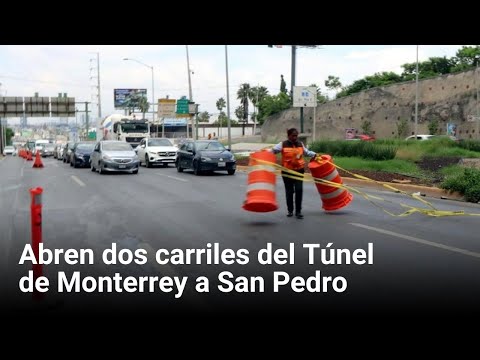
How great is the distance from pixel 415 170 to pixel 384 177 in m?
2.25

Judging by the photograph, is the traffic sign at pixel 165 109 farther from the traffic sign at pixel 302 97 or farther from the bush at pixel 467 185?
the bush at pixel 467 185

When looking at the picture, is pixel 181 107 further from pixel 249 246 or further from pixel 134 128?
pixel 249 246

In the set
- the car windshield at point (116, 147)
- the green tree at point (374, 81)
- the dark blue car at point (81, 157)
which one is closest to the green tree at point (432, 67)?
the green tree at point (374, 81)

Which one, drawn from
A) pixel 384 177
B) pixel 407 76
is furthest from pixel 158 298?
pixel 407 76

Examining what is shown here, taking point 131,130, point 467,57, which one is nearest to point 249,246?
point 131,130

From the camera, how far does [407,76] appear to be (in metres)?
85.9

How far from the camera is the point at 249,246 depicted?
9.96 meters

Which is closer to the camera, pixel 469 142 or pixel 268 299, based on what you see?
pixel 268 299

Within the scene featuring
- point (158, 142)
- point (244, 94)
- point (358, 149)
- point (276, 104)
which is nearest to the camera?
point (358, 149)

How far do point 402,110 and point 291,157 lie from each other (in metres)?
50.3

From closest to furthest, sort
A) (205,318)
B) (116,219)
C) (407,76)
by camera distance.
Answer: (205,318) → (116,219) → (407,76)

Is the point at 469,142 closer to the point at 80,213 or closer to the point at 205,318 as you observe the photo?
the point at 80,213

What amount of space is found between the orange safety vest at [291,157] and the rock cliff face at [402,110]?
39050mm

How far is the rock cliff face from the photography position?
54438 mm
